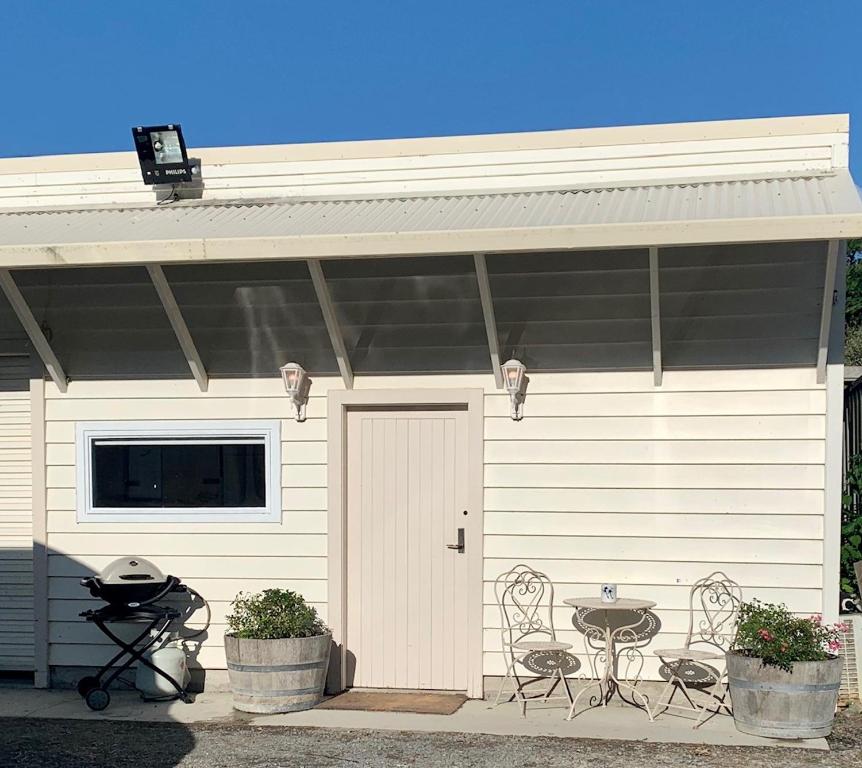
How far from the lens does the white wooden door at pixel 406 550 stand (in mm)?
7426

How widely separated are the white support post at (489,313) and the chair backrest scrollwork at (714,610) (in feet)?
5.82

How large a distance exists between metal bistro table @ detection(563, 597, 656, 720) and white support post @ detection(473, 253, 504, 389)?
151 cm

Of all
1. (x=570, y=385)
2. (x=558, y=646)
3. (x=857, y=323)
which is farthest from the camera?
(x=857, y=323)

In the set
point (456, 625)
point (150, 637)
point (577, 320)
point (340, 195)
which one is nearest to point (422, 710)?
point (456, 625)

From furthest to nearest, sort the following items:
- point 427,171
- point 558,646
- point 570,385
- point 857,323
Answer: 1. point 857,323
2. point 427,171
3. point 570,385
4. point 558,646

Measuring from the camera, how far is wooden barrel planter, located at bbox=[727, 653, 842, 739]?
614 cm

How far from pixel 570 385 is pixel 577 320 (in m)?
0.42

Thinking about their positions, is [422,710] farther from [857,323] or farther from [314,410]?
[857,323]

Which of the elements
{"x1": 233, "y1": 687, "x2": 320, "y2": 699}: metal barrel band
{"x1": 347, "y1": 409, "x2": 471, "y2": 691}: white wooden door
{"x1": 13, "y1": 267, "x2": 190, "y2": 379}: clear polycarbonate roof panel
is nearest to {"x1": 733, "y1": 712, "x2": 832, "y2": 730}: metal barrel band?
{"x1": 347, "y1": 409, "x2": 471, "y2": 691}: white wooden door

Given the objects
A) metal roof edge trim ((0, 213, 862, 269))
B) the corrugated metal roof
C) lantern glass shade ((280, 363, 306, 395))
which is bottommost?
lantern glass shade ((280, 363, 306, 395))

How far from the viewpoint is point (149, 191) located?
8.06 metres

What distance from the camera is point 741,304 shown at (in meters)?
6.98

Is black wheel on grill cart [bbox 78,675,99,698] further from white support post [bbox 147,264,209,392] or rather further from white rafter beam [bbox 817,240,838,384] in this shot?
white rafter beam [bbox 817,240,838,384]

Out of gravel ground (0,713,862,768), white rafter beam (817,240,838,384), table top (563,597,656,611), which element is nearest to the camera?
gravel ground (0,713,862,768)
